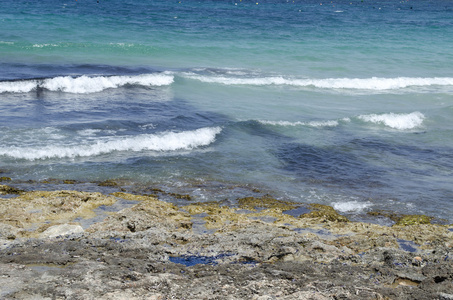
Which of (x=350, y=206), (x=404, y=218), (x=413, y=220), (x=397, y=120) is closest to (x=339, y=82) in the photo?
(x=397, y=120)

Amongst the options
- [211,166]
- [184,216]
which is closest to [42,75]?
[211,166]

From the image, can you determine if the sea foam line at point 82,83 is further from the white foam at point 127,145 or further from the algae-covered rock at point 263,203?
the algae-covered rock at point 263,203

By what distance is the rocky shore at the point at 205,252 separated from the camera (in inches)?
229

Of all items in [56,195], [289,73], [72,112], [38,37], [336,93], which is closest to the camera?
[56,195]

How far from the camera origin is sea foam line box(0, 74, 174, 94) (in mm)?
20016

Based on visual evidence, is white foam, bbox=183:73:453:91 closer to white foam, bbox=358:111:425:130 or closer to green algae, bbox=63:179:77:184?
white foam, bbox=358:111:425:130

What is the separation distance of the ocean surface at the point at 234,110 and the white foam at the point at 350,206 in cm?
4

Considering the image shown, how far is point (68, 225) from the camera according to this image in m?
7.69

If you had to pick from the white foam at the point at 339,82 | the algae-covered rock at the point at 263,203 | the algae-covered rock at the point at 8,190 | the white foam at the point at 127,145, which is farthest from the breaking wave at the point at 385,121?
the algae-covered rock at the point at 8,190

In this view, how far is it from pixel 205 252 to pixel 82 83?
1592 centimetres

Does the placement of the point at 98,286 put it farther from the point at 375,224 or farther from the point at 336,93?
the point at 336,93

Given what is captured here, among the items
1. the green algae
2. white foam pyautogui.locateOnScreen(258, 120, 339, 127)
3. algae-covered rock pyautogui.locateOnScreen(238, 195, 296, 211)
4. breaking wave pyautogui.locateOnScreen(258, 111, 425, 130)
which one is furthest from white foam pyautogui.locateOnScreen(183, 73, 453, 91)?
algae-covered rock pyautogui.locateOnScreen(238, 195, 296, 211)

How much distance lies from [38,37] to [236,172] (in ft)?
84.7

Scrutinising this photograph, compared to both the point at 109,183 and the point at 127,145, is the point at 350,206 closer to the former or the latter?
the point at 109,183
